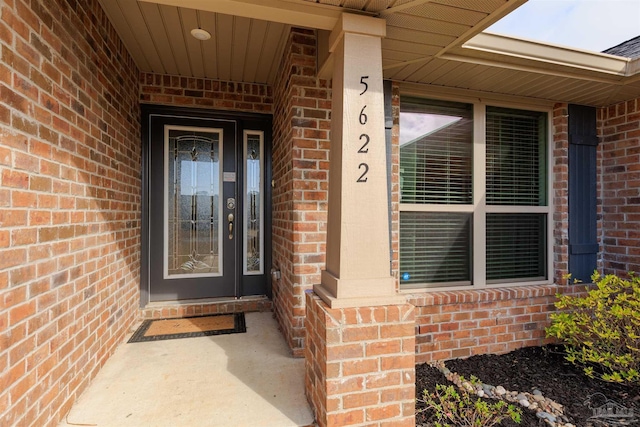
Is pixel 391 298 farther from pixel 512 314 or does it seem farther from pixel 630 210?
pixel 630 210

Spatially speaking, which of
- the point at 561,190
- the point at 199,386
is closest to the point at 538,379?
the point at 561,190

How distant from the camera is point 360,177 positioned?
5.39 ft

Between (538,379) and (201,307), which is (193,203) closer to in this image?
(201,307)

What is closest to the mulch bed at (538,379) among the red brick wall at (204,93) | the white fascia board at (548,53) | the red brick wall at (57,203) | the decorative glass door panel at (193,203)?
the red brick wall at (57,203)

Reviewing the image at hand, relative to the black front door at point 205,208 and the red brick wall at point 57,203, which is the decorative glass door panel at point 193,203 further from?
the red brick wall at point 57,203

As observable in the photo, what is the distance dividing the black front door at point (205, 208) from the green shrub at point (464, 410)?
1959mm

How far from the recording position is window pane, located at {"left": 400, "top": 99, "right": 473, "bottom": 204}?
2.84 m

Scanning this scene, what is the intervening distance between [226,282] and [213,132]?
5.24ft

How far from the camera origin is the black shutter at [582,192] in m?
3.10

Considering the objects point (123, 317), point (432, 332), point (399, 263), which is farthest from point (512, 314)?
point (123, 317)

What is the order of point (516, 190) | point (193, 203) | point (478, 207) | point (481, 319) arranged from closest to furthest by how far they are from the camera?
1. point (481, 319)
2. point (478, 207)
3. point (516, 190)
4. point (193, 203)

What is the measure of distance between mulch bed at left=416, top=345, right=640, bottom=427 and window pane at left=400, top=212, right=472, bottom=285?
0.73 meters

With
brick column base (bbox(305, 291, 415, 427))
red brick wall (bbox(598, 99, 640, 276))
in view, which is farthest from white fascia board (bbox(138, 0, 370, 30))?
red brick wall (bbox(598, 99, 640, 276))

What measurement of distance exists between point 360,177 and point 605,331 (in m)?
2.54
